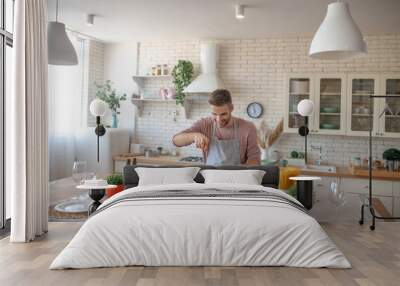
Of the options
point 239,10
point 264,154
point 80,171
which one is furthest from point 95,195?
point 264,154

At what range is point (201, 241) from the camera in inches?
136

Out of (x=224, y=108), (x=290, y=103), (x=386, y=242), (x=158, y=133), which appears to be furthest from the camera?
(x=158, y=133)

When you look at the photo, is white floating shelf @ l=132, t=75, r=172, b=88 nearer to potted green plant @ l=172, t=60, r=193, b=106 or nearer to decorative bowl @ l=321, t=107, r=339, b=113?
potted green plant @ l=172, t=60, r=193, b=106

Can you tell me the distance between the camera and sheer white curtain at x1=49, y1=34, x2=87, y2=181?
6.99 m

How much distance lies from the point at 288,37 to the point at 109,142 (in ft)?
11.2

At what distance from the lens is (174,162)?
7.13 meters

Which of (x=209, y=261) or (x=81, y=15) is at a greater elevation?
(x=81, y=15)

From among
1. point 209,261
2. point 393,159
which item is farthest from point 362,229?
point 209,261

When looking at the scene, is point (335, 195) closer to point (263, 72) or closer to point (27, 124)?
point (263, 72)

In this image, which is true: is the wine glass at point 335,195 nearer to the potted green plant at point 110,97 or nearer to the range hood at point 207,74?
the range hood at point 207,74

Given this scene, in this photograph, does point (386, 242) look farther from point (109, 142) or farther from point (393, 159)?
point (109, 142)

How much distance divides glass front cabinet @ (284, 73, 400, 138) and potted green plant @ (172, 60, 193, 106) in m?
→ 1.66

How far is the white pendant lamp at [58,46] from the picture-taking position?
15.9ft

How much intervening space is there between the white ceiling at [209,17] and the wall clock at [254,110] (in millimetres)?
1124
